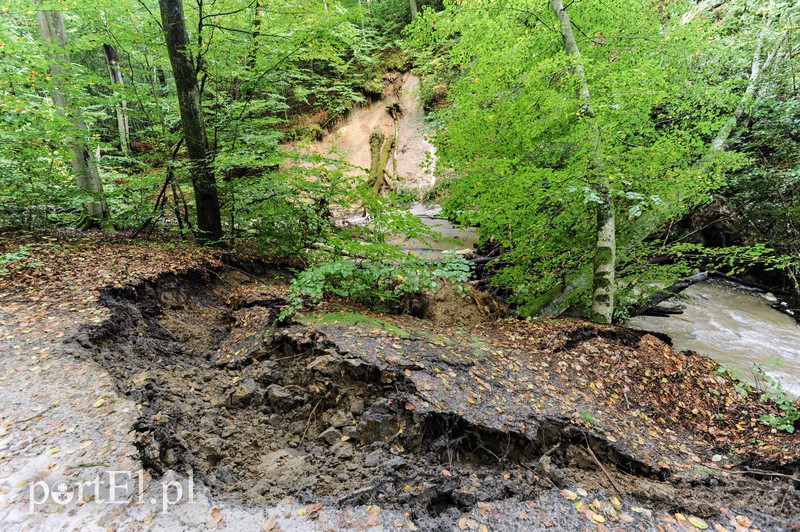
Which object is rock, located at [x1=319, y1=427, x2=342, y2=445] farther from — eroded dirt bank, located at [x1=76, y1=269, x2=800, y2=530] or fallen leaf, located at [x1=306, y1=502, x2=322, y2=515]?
fallen leaf, located at [x1=306, y1=502, x2=322, y2=515]

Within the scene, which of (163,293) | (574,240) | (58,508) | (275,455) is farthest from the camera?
(574,240)

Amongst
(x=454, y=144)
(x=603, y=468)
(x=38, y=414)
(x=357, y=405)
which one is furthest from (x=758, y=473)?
(x=454, y=144)

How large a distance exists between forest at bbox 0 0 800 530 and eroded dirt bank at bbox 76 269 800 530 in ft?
0.09

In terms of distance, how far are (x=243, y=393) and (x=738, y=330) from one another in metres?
11.0

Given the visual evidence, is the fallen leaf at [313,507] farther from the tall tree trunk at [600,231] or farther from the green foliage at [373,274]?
the tall tree trunk at [600,231]

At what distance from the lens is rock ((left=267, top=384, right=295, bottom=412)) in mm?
3486

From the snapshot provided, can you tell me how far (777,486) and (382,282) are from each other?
4934mm

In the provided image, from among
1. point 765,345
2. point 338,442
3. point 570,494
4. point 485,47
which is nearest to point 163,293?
point 338,442

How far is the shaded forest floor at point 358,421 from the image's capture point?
7.73 feet

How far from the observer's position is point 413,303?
6.99m

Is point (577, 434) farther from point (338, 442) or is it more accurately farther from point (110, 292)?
point (110, 292)

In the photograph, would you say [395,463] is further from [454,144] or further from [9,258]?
[9,258]

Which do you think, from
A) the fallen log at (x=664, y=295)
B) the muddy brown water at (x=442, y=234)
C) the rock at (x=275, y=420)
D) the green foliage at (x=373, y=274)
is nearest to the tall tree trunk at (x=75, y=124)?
the green foliage at (x=373, y=274)

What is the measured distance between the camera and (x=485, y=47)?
668cm
